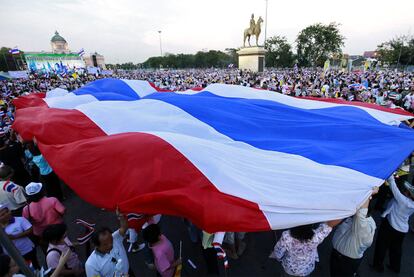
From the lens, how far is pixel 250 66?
29.9 meters

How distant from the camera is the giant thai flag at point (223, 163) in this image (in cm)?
216

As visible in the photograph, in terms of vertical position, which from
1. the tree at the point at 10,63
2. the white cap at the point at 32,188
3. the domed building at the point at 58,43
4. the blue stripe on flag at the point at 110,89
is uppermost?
the domed building at the point at 58,43

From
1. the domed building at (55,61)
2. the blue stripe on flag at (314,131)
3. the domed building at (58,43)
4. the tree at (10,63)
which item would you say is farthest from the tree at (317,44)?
the domed building at (58,43)

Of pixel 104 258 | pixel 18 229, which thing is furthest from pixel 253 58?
pixel 104 258

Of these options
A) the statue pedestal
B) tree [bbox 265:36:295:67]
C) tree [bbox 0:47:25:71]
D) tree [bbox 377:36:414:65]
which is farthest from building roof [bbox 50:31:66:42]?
tree [bbox 377:36:414:65]

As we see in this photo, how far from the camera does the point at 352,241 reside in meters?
2.51

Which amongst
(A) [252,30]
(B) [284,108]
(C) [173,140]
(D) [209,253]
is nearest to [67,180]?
(C) [173,140]

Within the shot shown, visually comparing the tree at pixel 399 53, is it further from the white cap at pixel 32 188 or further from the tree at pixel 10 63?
the tree at pixel 10 63

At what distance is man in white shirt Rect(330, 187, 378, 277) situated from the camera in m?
2.33

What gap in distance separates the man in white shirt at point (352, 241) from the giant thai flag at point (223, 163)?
0.31 meters

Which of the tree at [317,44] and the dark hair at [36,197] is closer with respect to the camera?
the dark hair at [36,197]

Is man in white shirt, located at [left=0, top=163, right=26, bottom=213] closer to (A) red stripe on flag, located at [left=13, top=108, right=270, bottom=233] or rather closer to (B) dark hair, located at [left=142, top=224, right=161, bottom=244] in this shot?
(A) red stripe on flag, located at [left=13, top=108, right=270, bottom=233]

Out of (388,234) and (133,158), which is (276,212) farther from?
(388,234)

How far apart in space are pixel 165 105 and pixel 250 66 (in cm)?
2762
